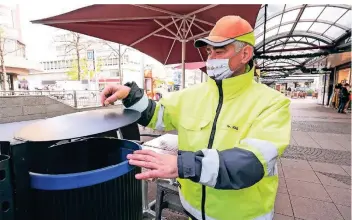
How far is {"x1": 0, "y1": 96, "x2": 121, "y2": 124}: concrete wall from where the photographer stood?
576 centimetres

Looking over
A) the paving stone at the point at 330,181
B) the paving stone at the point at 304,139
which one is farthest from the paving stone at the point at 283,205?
the paving stone at the point at 304,139

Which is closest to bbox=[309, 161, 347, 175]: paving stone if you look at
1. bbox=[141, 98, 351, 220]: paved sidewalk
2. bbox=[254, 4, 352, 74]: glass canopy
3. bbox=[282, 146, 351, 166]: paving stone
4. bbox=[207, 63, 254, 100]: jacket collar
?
bbox=[141, 98, 351, 220]: paved sidewalk

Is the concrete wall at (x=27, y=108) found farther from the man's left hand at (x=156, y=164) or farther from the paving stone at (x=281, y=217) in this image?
the man's left hand at (x=156, y=164)

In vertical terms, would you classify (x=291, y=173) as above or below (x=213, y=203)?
below

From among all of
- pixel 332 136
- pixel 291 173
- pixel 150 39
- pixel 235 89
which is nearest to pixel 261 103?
pixel 235 89

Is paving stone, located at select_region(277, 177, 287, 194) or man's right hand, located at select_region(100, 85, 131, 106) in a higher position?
man's right hand, located at select_region(100, 85, 131, 106)

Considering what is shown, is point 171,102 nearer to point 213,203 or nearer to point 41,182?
point 213,203

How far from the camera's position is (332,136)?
709cm

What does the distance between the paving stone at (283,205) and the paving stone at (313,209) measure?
0.19ft

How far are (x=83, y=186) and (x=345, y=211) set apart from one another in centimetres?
334

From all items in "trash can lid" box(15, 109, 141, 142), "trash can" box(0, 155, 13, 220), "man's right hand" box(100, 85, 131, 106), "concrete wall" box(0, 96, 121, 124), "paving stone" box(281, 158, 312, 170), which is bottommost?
"paving stone" box(281, 158, 312, 170)

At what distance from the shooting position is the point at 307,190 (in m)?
3.43

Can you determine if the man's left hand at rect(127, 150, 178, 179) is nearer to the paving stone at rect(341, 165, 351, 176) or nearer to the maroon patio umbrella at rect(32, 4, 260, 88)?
the maroon patio umbrella at rect(32, 4, 260, 88)

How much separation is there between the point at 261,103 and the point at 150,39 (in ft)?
17.6
